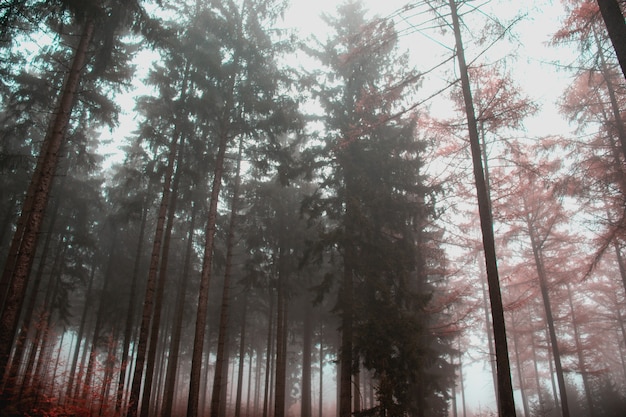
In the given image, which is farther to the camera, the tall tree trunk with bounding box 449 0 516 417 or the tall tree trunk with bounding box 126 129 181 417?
the tall tree trunk with bounding box 126 129 181 417

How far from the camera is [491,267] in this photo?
26.7 feet

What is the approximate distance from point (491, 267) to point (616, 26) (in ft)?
17.3

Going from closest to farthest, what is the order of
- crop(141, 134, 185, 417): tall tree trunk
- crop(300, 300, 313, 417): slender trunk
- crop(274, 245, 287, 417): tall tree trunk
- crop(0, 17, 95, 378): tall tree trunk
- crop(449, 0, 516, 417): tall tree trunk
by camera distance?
crop(449, 0, 516, 417): tall tree trunk
crop(0, 17, 95, 378): tall tree trunk
crop(141, 134, 185, 417): tall tree trunk
crop(274, 245, 287, 417): tall tree trunk
crop(300, 300, 313, 417): slender trunk

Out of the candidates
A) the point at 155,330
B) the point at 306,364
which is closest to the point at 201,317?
the point at 155,330

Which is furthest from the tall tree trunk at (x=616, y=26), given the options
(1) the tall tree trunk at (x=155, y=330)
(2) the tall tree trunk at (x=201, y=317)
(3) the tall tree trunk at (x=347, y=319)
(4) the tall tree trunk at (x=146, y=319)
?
(1) the tall tree trunk at (x=155, y=330)

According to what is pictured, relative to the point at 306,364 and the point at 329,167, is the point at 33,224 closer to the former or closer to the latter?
the point at 329,167

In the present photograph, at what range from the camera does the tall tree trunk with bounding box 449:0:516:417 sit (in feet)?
23.9

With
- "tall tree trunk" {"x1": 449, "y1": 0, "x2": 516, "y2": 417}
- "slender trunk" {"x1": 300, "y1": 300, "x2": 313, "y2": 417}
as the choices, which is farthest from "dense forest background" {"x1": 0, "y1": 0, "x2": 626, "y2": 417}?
"slender trunk" {"x1": 300, "y1": 300, "x2": 313, "y2": 417}

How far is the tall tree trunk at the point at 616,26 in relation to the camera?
241 inches

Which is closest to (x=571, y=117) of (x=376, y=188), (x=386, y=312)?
(x=376, y=188)

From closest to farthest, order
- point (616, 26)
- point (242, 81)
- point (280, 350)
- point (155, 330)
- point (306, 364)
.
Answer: point (616, 26) < point (155, 330) < point (242, 81) < point (280, 350) < point (306, 364)

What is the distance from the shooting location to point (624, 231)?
39.3 ft

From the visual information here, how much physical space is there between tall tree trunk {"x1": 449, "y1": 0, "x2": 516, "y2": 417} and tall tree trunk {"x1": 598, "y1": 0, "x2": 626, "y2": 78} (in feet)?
10.2

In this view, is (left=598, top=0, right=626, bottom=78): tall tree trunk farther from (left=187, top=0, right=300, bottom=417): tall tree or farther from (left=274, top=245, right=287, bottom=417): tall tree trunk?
(left=274, top=245, right=287, bottom=417): tall tree trunk
